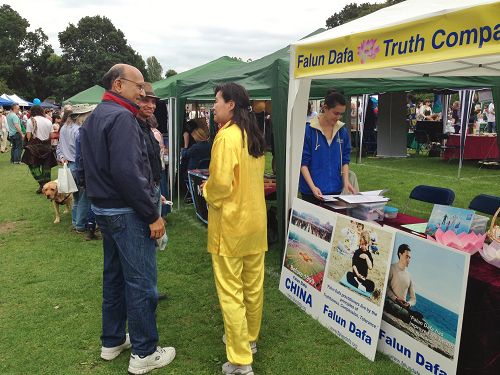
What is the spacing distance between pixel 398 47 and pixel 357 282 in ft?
5.22

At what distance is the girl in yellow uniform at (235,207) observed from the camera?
2467mm

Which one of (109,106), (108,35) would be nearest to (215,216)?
(109,106)

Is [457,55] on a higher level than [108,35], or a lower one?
lower

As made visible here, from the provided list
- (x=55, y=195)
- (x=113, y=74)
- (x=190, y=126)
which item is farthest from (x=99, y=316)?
(x=190, y=126)

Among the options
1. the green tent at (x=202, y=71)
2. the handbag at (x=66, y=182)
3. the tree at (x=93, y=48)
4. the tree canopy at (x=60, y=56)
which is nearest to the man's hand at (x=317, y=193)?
the handbag at (x=66, y=182)

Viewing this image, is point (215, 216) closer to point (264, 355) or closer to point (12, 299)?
point (264, 355)

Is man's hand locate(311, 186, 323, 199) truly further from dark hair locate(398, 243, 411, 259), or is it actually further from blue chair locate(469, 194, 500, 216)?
blue chair locate(469, 194, 500, 216)

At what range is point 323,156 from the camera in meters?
4.00

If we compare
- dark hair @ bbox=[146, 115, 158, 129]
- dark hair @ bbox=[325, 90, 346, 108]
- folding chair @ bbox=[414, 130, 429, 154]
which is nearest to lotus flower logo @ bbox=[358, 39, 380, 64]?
dark hair @ bbox=[325, 90, 346, 108]

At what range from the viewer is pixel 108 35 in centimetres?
5978

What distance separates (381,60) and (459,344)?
69.1 inches

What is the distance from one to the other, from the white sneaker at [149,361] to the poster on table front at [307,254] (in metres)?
1.25

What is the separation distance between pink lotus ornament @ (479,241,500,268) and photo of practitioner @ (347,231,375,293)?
0.69 metres

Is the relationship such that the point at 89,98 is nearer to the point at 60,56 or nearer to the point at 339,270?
the point at 339,270
